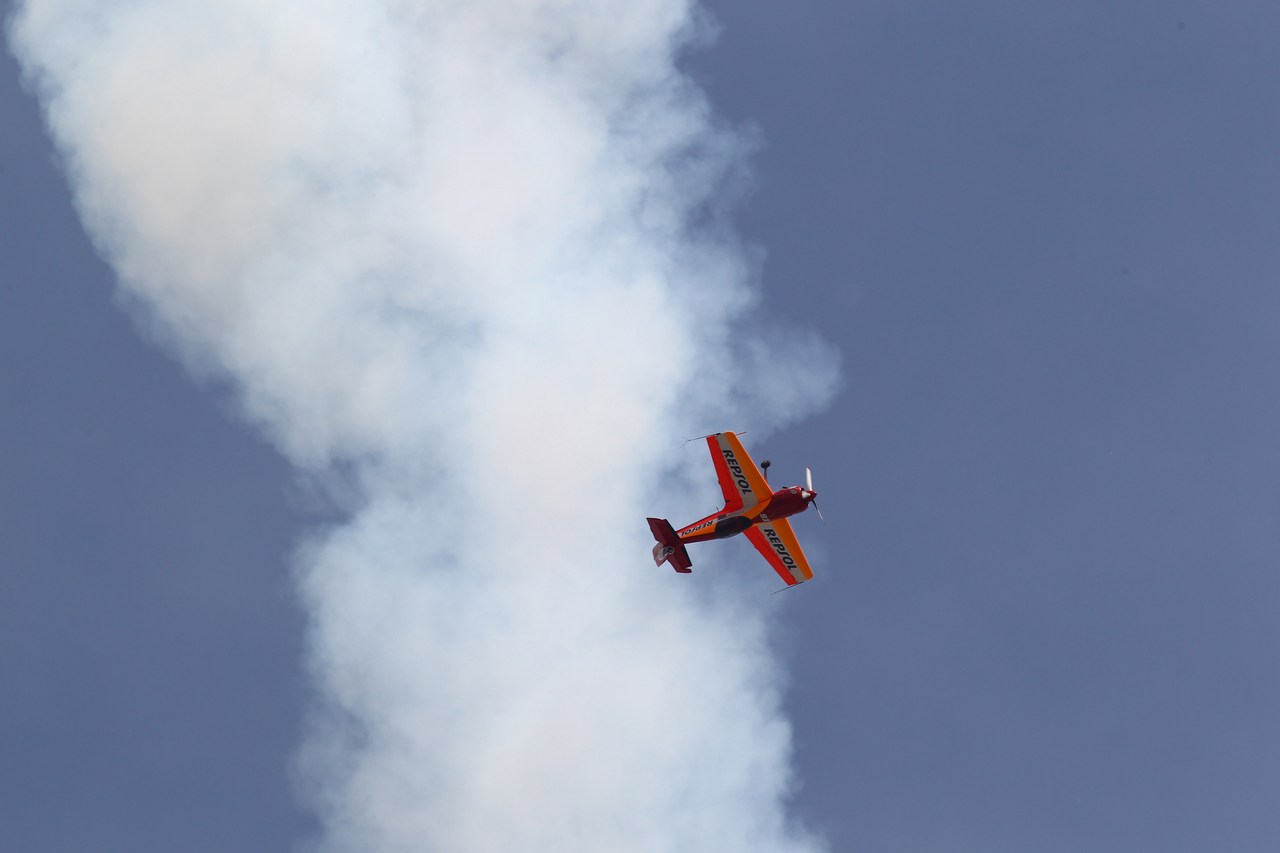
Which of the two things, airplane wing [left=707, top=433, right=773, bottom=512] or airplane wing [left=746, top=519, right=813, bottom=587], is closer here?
airplane wing [left=707, top=433, right=773, bottom=512]

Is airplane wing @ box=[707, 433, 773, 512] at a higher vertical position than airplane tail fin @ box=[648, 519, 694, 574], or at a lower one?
higher

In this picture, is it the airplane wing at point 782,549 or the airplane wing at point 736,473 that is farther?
the airplane wing at point 782,549

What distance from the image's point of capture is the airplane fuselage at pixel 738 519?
189000 mm

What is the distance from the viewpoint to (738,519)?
19038cm

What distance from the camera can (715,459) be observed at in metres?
189

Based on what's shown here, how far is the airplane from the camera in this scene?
18850cm

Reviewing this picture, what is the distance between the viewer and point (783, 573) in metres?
194

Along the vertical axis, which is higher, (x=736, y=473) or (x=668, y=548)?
(x=736, y=473)

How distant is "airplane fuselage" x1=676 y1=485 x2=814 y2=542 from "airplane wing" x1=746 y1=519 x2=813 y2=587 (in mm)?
1360

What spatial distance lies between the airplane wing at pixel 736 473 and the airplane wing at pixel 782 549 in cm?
324

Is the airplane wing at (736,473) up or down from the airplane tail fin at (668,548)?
up

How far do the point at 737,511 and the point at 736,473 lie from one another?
380 centimetres

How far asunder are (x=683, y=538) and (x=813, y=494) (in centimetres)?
1275

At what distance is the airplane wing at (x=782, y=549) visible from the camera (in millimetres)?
192125
